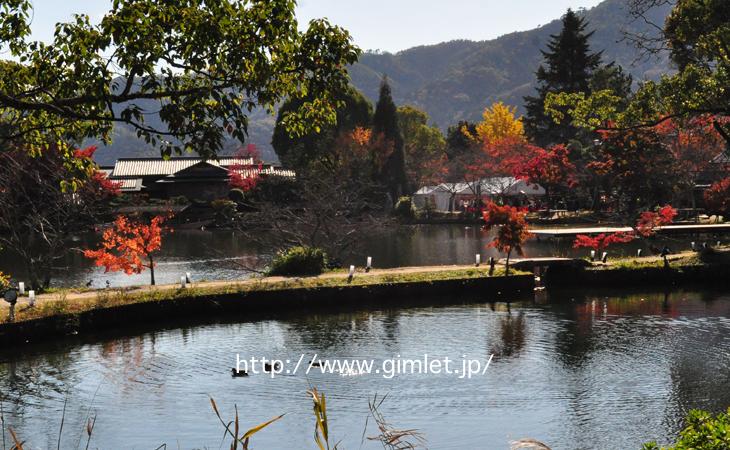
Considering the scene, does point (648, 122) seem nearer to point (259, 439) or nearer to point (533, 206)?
point (259, 439)

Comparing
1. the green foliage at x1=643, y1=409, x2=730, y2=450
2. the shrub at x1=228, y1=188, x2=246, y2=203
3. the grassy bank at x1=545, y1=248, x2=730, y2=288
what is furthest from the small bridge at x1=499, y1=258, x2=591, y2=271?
the shrub at x1=228, y1=188, x2=246, y2=203

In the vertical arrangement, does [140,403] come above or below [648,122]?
below

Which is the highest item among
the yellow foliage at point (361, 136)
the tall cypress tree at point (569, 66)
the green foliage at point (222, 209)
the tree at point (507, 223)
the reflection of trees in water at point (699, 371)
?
the tall cypress tree at point (569, 66)

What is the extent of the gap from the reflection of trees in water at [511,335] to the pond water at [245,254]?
13.4m

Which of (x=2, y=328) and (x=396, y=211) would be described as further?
(x=396, y=211)

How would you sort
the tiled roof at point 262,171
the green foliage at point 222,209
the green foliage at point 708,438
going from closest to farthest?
1. the green foliage at point 708,438
2. the green foliage at point 222,209
3. the tiled roof at point 262,171

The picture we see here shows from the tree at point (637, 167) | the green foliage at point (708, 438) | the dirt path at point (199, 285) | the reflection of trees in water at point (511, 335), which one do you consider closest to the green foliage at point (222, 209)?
the tree at point (637, 167)

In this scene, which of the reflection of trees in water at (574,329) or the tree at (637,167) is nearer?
the reflection of trees in water at (574,329)

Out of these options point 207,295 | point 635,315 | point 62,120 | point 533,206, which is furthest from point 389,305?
point 533,206

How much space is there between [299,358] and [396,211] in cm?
5540

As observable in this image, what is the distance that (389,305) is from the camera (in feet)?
90.3

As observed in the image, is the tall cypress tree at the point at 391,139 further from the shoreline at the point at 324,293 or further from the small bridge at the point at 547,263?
the shoreline at the point at 324,293

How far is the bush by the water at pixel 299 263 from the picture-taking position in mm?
31141

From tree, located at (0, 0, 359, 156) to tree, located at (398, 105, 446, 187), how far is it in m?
73.9
